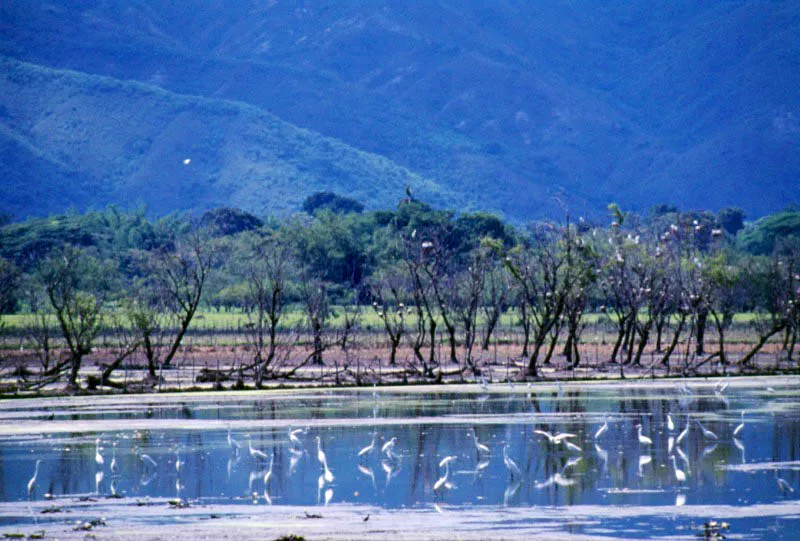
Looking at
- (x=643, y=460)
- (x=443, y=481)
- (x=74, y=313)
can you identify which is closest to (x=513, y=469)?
(x=443, y=481)

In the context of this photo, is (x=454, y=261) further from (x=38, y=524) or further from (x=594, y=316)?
(x=38, y=524)

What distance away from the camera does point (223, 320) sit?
96688 mm

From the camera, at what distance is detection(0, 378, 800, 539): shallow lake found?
23.7 m

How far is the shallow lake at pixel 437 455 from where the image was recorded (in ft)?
77.8

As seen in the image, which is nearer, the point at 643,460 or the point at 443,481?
the point at 443,481

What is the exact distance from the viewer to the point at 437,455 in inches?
1179

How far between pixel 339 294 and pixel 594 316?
67.6 feet

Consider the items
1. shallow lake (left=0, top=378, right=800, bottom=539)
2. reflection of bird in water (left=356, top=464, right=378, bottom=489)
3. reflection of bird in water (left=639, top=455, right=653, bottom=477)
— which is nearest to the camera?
shallow lake (left=0, top=378, right=800, bottom=539)

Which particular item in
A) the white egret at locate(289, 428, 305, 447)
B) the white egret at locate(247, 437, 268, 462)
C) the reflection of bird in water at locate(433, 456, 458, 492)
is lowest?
the reflection of bird in water at locate(433, 456, 458, 492)

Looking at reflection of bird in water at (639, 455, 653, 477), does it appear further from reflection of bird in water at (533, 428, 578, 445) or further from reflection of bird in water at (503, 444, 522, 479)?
reflection of bird in water at (503, 444, 522, 479)

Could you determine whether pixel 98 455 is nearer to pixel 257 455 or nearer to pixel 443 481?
pixel 257 455

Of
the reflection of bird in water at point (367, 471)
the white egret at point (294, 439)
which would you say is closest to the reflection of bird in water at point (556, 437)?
the reflection of bird in water at point (367, 471)

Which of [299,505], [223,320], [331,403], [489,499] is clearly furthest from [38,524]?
[223,320]

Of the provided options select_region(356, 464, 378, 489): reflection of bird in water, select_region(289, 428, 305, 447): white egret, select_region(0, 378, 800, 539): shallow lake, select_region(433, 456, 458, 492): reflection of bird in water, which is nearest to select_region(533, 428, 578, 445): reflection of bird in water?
select_region(0, 378, 800, 539): shallow lake
